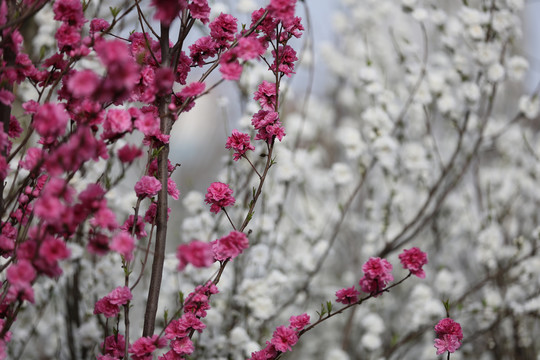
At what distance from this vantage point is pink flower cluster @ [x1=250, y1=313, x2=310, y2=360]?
4.40ft

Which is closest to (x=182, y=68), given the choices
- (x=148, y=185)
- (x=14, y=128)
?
(x=148, y=185)

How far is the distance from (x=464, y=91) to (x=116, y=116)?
2000mm

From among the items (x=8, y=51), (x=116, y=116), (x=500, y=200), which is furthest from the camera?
(x=500, y=200)

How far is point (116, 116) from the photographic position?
1120mm

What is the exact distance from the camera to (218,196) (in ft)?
4.46

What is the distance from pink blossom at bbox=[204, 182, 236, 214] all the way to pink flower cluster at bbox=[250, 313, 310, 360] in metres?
0.34

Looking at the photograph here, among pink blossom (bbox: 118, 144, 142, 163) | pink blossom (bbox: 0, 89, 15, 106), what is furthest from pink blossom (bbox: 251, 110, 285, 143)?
pink blossom (bbox: 0, 89, 15, 106)

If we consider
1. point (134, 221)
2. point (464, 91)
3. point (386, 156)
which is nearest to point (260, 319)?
point (386, 156)

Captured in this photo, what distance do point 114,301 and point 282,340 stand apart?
0.42 meters

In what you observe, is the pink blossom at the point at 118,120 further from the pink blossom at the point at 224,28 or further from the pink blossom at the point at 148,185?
the pink blossom at the point at 224,28

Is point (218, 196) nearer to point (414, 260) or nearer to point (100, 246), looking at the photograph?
point (100, 246)

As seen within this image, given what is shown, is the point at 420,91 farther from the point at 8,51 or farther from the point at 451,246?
the point at 8,51

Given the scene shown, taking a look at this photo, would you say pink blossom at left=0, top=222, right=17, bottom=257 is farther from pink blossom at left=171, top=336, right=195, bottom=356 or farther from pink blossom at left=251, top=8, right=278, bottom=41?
pink blossom at left=251, top=8, right=278, bottom=41

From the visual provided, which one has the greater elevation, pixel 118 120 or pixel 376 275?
pixel 118 120
